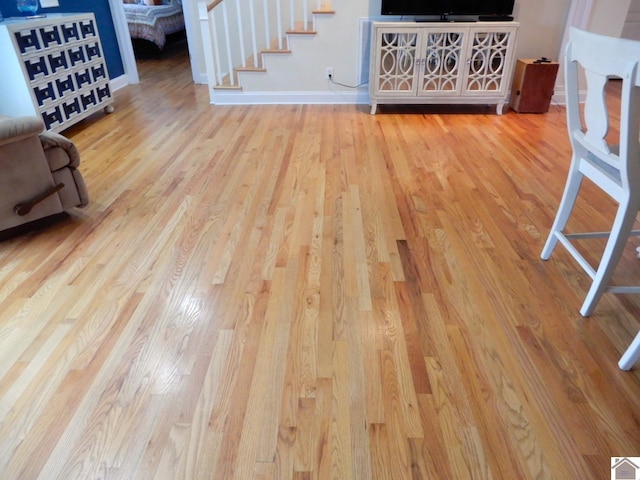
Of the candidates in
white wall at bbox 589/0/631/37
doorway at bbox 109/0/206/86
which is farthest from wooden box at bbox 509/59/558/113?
doorway at bbox 109/0/206/86

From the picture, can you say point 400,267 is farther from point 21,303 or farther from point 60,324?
point 21,303

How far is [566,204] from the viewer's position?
1854 mm

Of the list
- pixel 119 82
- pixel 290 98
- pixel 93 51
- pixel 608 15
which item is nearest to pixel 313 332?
pixel 290 98

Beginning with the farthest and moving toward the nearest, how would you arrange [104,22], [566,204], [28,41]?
[104,22] < [28,41] < [566,204]

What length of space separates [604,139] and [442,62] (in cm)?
272

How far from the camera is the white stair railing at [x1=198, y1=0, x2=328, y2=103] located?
418cm

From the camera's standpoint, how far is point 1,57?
10.2 feet

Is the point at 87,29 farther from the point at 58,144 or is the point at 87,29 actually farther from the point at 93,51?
the point at 58,144

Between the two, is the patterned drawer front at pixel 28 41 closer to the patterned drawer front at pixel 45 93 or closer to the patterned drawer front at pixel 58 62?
the patterned drawer front at pixel 58 62

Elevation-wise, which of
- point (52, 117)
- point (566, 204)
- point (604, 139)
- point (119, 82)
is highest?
point (604, 139)

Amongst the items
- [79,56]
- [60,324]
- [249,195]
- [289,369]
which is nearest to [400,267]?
[289,369]

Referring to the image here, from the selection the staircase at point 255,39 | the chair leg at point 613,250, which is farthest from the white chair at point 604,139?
the staircase at point 255,39

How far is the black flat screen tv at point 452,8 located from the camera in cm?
384

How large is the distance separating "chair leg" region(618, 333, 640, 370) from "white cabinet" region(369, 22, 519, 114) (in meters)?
3.06
